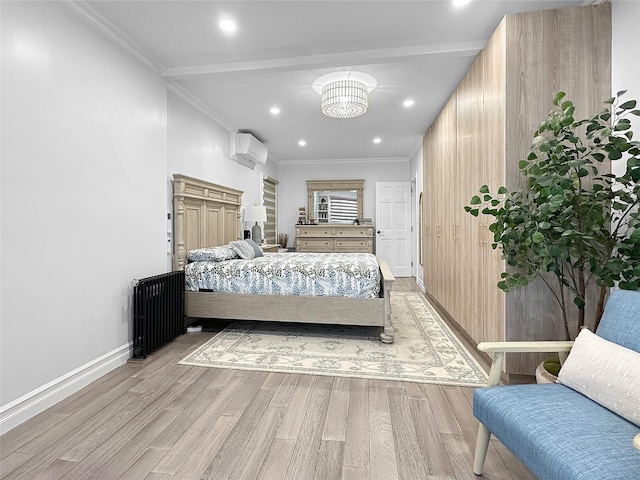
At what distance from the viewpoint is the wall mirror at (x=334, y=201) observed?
7184mm

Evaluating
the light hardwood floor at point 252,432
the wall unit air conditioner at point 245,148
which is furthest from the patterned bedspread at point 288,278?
the wall unit air conditioner at point 245,148

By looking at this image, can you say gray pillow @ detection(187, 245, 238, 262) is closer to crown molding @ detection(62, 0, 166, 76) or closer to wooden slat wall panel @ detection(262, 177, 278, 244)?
crown molding @ detection(62, 0, 166, 76)

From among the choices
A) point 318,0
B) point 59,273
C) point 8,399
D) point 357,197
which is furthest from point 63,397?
point 357,197

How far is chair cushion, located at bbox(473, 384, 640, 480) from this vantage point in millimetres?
943

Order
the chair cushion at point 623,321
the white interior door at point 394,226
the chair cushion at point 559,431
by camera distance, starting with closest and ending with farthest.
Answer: the chair cushion at point 559,431 < the chair cushion at point 623,321 < the white interior door at point 394,226

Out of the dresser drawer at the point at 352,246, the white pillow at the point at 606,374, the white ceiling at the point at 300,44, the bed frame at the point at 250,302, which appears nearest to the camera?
the white pillow at the point at 606,374

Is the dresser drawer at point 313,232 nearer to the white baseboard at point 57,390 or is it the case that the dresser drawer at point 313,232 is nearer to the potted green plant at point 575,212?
the white baseboard at point 57,390

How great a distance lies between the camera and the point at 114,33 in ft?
8.27

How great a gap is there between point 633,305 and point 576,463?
0.82 meters

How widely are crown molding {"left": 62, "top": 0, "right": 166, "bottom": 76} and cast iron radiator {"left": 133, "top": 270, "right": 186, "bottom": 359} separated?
1919 mm

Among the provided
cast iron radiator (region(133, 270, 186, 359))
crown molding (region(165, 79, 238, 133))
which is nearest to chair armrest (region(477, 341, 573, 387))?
cast iron radiator (region(133, 270, 186, 359))

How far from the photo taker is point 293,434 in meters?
1.76

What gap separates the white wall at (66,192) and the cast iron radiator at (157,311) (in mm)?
110

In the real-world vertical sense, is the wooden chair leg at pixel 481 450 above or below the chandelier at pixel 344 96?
below
